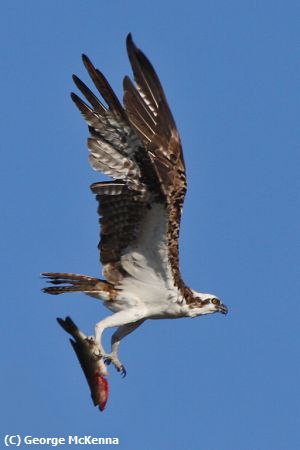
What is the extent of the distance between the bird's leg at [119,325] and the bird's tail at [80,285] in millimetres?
406

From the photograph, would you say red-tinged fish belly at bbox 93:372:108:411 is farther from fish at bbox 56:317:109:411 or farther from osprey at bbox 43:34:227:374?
osprey at bbox 43:34:227:374

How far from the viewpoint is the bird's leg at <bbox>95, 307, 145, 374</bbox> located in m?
16.2

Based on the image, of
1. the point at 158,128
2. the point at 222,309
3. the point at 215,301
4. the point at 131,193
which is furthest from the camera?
the point at 158,128

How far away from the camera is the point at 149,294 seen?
16.9 metres

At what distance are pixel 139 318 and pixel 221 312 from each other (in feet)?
4.47

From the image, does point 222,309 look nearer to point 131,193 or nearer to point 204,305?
point 204,305

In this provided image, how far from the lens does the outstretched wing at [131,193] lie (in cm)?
1588

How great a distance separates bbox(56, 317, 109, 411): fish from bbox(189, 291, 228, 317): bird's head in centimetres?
150

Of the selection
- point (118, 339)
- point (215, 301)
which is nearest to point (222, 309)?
point (215, 301)

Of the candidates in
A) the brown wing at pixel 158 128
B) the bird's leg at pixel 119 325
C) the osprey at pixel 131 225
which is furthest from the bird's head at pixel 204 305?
the bird's leg at pixel 119 325

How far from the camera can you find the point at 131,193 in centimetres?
1622

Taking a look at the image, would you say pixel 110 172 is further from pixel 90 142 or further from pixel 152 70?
pixel 152 70

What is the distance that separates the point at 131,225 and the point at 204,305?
1631 millimetres

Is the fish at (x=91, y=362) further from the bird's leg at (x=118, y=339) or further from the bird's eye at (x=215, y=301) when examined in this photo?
the bird's eye at (x=215, y=301)
